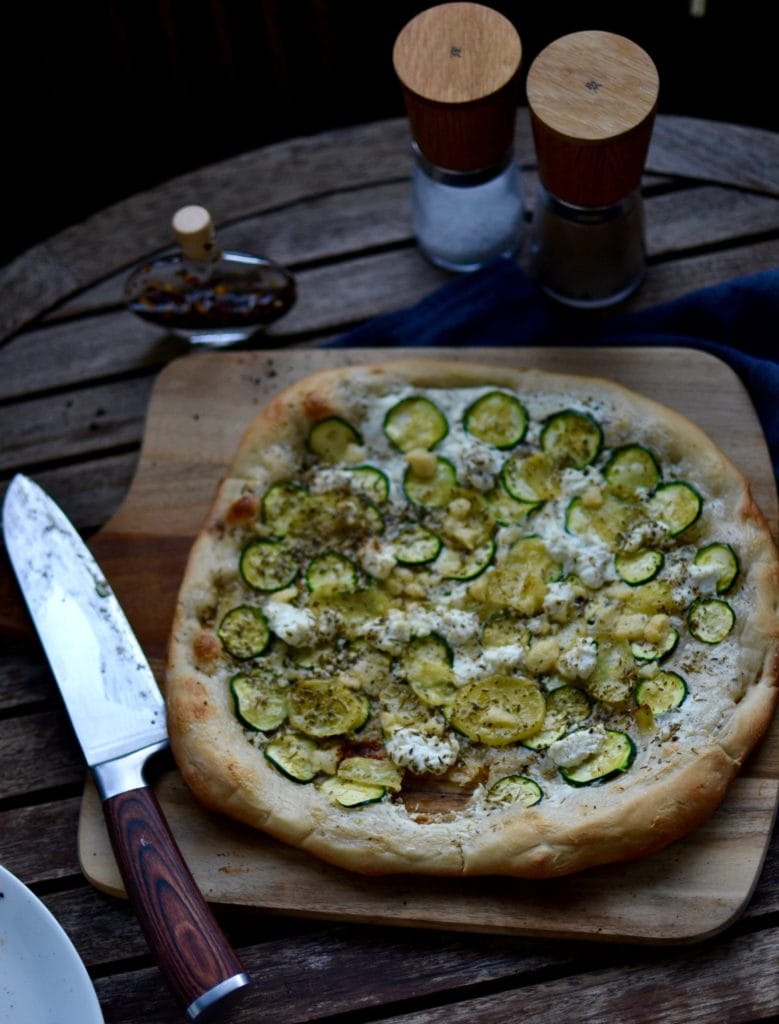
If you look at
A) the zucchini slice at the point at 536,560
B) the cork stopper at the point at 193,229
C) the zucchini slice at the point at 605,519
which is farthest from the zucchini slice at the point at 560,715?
the cork stopper at the point at 193,229

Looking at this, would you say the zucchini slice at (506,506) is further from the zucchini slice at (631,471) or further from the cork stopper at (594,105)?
the cork stopper at (594,105)

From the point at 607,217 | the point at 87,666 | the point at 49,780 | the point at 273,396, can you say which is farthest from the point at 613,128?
the point at 49,780

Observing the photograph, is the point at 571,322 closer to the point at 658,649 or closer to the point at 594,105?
the point at 594,105

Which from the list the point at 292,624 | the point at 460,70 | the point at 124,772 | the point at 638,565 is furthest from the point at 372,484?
the point at 460,70

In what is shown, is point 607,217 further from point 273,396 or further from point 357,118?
point 357,118

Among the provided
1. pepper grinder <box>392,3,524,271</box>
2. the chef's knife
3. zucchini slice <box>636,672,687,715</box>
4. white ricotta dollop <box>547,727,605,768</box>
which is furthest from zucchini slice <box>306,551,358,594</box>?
pepper grinder <box>392,3,524,271</box>

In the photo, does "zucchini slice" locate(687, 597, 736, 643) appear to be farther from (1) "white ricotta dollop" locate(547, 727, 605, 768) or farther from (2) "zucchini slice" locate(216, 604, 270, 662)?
(2) "zucchini slice" locate(216, 604, 270, 662)
